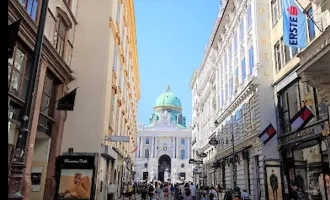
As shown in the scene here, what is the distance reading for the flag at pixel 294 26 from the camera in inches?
595

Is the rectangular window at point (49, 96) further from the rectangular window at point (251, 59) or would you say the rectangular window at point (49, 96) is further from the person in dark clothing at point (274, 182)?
the rectangular window at point (251, 59)

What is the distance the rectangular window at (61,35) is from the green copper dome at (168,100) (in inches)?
3509

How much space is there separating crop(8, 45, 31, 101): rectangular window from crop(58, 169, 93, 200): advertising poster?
18.8 ft

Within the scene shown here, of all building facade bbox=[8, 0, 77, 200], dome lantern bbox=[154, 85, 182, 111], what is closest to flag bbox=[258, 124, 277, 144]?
building facade bbox=[8, 0, 77, 200]

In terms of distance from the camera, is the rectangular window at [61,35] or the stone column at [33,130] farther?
the rectangular window at [61,35]

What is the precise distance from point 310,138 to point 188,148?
86.9 m

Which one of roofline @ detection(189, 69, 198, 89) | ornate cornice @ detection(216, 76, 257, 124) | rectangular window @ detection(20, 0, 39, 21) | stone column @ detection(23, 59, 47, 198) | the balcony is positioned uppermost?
roofline @ detection(189, 69, 198, 89)

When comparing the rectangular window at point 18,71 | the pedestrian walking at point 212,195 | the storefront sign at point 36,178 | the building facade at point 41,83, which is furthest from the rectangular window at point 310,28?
the storefront sign at point 36,178

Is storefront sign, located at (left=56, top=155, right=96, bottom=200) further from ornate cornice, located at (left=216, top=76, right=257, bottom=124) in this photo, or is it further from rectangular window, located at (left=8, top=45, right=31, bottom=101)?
ornate cornice, located at (left=216, top=76, right=257, bottom=124)

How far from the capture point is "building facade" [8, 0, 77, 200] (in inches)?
468

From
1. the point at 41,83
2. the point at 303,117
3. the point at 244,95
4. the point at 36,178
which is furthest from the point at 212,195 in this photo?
the point at 41,83

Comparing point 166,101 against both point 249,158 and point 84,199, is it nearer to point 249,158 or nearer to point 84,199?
point 249,158

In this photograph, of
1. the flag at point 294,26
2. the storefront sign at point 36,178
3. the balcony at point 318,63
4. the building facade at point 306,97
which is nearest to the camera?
the balcony at point 318,63

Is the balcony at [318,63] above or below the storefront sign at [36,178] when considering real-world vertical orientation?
above
